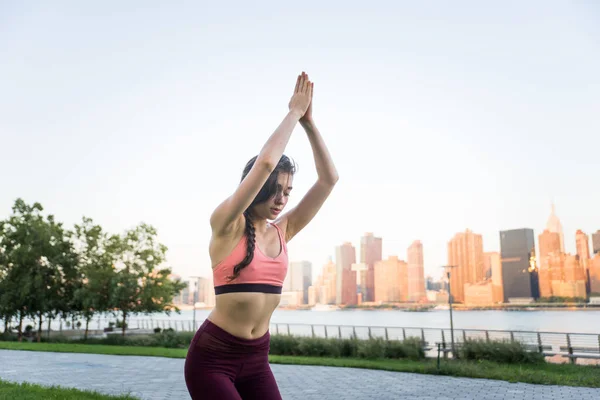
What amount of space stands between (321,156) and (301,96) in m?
0.34

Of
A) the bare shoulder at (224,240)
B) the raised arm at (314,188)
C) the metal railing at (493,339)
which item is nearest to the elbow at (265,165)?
the bare shoulder at (224,240)

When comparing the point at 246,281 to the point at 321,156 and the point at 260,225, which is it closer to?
the point at 260,225

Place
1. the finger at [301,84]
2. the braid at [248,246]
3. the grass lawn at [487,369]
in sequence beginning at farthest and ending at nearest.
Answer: the grass lawn at [487,369] → the finger at [301,84] → the braid at [248,246]

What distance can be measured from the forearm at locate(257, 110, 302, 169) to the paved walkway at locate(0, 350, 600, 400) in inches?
333

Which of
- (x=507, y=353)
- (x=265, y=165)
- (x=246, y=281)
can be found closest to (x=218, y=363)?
(x=246, y=281)

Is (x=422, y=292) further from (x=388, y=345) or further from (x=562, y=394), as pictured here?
(x=562, y=394)

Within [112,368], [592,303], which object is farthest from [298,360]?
[592,303]

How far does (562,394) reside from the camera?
10.1 metres

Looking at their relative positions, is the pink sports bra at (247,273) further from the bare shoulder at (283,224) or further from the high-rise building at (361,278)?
the high-rise building at (361,278)

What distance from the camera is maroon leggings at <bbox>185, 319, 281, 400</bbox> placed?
1.90 m

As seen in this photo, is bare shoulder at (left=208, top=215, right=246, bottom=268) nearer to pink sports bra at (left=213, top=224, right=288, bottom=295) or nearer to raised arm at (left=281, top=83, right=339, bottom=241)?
pink sports bra at (left=213, top=224, right=288, bottom=295)

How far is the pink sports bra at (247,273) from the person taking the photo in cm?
188

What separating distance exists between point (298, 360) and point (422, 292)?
96932mm

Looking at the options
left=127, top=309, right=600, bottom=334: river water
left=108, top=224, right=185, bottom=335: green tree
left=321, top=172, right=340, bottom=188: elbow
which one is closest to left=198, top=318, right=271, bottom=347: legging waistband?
left=321, top=172, right=340, bottom=188: elbow
